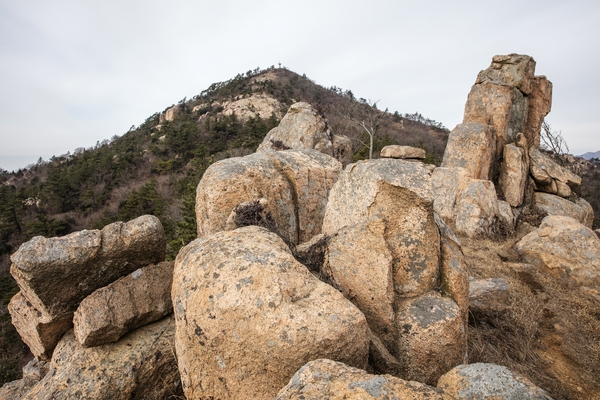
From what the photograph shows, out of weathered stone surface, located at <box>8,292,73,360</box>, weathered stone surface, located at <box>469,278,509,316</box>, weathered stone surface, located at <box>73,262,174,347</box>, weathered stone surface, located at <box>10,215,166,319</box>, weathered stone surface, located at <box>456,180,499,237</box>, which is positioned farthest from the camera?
weathered stone surface, located at <box>456,180,499,237</box>

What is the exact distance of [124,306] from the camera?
12.5 feet

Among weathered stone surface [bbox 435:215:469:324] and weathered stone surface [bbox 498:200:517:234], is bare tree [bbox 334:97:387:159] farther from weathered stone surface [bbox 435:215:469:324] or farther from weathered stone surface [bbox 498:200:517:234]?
weathered stone surface [bbox 435:215:469:324]

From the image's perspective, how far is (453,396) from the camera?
1.86 metres

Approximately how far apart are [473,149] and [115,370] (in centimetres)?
1283

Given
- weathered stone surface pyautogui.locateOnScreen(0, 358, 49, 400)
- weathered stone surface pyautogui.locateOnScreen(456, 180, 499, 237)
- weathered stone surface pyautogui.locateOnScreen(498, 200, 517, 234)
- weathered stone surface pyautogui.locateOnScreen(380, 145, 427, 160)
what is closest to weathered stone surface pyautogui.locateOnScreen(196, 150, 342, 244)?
weathered stone surface pyautogui.locateOnScreen(0, 358, 49, 400)

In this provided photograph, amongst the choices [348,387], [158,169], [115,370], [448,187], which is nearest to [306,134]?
[448,187]

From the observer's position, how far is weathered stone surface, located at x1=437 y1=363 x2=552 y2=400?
179 cm

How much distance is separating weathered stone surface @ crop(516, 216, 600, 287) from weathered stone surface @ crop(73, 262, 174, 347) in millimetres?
7924

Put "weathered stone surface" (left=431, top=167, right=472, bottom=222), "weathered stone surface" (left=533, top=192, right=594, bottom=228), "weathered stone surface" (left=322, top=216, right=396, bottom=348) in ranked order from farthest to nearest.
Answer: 1. "weathered stone surface" (left=533, top=192, right=594, bottom=228)
2. "weathered stone surface" (left=431, top=167, right=472, bottom=222)
3. "weathered stone surface" (left=322, top=216, right=396, bottom=348)

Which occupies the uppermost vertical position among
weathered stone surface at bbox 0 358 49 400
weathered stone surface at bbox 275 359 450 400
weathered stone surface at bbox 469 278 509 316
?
weathered stone surface at bbox 275 359 450 400

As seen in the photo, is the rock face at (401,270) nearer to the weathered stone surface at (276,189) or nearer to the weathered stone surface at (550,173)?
the weathered stone surface at (276,189)

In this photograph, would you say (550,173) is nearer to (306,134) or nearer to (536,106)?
(536,106)

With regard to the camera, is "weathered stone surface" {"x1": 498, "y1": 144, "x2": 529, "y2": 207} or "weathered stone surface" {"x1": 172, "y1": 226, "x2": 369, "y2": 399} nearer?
"weathered stone surface" {"x1": 172, "y1": 226, "x2": 369, "y2": 399}

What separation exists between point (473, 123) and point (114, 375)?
13.8 meters
